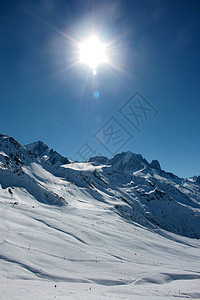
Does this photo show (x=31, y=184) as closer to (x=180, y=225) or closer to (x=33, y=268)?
(x=33, y=268)

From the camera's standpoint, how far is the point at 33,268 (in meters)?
14.4

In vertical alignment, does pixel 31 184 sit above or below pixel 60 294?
above

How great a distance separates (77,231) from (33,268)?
53.4 feet

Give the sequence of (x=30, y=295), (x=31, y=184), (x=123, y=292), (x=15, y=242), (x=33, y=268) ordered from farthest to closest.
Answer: (x=31, y=184)
(x=15, y=242)
(x=33, y=268)
(x=123, y=292)
(x=30, y=295)

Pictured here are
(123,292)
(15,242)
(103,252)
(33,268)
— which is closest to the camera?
(123,292)

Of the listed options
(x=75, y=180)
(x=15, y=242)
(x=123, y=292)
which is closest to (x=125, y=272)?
(x=123, y=292)

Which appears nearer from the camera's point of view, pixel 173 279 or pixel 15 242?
pixel 15 242

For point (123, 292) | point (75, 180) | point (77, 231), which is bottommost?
point (123, 292)

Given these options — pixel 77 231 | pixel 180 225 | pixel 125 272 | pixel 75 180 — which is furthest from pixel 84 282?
pixel 180 225

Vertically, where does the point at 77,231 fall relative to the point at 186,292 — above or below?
above

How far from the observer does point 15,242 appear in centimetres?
1784

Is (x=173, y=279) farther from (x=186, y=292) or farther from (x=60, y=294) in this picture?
(x=60, y=294)

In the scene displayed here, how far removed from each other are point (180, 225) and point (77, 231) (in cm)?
19731

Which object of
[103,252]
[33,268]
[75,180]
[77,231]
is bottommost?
[33,268]
